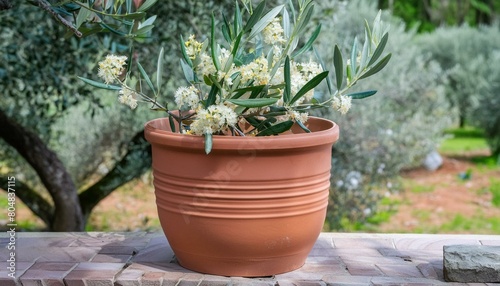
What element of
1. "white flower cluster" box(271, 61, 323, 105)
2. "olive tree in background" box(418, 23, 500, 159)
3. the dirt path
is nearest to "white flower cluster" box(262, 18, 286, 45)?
"white flower cluster" box(271, 61, 323, 105)

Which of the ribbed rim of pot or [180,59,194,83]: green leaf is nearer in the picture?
the ribbed rim of pot

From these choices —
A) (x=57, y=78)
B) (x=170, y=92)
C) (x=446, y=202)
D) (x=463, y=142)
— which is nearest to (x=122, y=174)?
(x=170, y=92)

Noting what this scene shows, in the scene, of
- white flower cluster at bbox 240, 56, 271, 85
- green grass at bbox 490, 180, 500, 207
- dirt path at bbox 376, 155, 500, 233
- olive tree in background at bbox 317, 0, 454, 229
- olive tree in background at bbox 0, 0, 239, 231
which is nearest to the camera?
white flower cluster at bbox 240, 56, 271, 85

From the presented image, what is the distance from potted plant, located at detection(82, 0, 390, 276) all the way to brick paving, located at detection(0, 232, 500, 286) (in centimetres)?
13

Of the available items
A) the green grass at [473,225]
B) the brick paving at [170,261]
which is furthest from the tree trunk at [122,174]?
the green grass at [473,225]

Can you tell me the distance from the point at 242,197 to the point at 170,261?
56cm

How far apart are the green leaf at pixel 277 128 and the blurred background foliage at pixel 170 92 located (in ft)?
3.12

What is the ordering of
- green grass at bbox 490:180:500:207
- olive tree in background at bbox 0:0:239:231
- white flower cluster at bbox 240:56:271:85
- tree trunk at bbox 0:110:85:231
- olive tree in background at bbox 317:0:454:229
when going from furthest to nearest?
green grass at bbox 490:180:500:207
olive tree in background at bbox 317:0:454:229
tree trunk at bbox 0:110:85:231
olive tree in background at bbox 0:0:239:231
white flower cluster at bbox 240:56:271:85

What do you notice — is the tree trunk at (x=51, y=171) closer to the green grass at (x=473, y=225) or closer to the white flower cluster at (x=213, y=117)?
the white flower cluster at (x=213, y=117)

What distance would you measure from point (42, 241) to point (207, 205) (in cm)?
104

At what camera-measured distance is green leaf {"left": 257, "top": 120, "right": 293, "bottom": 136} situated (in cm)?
250

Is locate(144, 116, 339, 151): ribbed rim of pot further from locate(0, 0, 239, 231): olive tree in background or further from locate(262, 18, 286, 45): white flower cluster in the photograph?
locate(0, 0, 239, 231): olive tree in background

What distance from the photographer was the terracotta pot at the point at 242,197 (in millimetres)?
2477

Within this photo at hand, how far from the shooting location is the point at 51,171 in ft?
14.2
